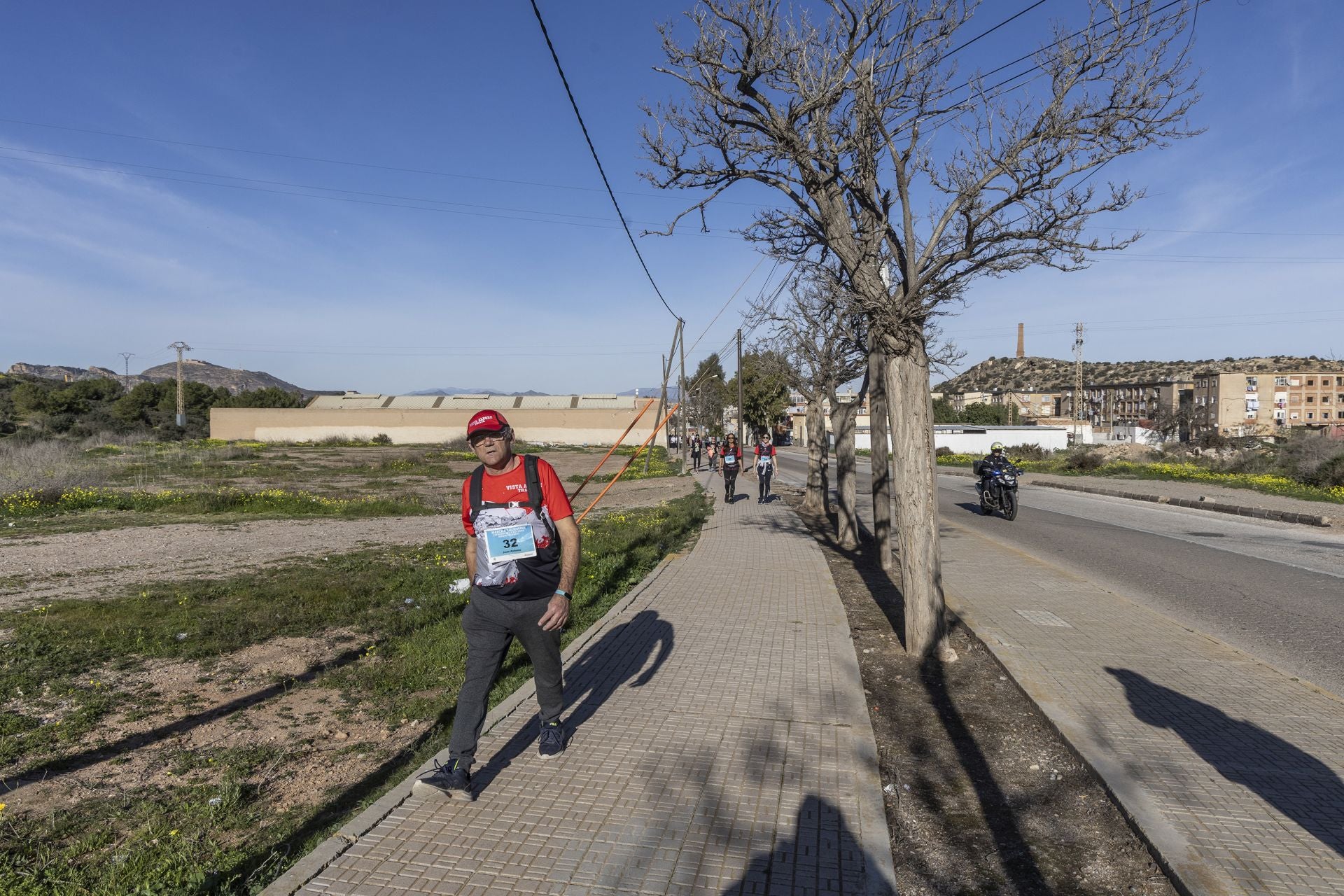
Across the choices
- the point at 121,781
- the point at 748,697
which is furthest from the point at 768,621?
the point at 121,781

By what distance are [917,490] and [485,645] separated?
12.0 feet

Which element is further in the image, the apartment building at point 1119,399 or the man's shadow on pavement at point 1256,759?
the apartment building at point 1119,399

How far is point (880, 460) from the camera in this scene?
10.4 meters

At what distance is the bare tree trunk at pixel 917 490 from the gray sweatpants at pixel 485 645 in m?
3.22

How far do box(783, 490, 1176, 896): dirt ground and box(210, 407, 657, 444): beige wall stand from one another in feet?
208

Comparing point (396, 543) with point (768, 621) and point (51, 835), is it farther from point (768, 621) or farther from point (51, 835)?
point (51, 835)

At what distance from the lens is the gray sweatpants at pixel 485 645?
3.86 metres

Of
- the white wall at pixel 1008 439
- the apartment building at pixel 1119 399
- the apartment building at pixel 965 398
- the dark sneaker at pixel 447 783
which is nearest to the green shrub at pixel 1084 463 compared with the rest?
the white wall at pixel 1008 439

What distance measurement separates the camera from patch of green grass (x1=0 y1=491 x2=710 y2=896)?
Result: 131 inches

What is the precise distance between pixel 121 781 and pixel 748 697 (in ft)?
11.3

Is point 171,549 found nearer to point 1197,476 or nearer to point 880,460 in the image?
point 880,460

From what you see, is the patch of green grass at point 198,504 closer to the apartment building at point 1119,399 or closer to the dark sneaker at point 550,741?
the dark sneaker at point 550,741

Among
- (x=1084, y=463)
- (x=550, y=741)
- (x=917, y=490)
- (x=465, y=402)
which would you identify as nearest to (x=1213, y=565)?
(x=917, y=490)

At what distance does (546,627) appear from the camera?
4020 millimetres
